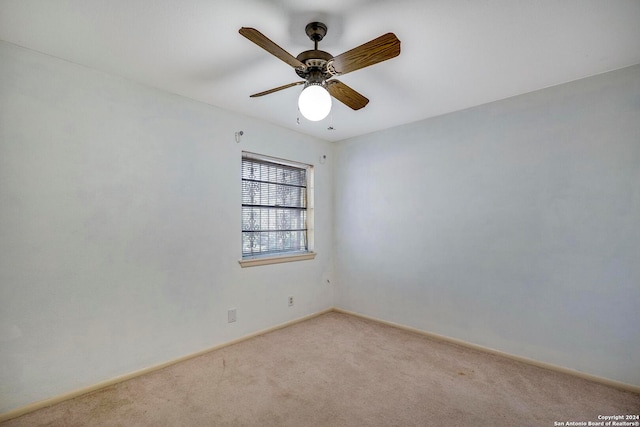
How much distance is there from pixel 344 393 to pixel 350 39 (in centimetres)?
248

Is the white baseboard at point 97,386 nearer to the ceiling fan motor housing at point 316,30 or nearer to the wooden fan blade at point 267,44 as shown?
the wooden fan blade at point 267,44

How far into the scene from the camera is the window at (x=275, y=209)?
3.20 meters

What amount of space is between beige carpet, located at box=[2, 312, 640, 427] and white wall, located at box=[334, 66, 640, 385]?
36 centimetres

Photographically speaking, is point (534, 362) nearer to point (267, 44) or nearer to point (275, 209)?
point (275, 209)

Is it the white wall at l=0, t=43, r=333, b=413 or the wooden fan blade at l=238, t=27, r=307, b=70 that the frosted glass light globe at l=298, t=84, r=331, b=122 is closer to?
the wooden fan blade at l=238, t=27, r=307, b=70

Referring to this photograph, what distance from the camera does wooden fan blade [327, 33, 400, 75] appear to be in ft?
4.58

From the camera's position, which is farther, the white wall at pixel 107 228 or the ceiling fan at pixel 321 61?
the white wall at pixel 107 228

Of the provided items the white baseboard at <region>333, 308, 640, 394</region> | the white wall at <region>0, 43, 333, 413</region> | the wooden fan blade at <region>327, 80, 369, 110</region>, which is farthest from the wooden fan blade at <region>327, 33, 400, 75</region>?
the white baseboard at <region>333, 308, 640, 394</region>

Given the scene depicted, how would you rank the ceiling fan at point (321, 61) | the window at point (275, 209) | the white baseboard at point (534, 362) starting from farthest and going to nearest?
the window at point (275, 209) < the white baseboard at point (534, 362) < the ceiling fan at point (321, 61)

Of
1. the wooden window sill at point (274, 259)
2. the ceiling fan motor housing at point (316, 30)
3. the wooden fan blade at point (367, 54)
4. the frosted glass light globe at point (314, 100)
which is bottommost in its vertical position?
the wooden window sill at point (274, 259)

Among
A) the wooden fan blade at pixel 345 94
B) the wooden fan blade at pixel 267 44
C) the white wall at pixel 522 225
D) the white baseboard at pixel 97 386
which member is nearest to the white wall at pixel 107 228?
the white baseboard at pixel 97 386

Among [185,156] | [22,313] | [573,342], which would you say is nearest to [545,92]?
[573,342]

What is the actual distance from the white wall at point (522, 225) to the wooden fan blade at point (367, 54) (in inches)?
72.6

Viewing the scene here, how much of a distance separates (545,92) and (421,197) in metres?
1.43
